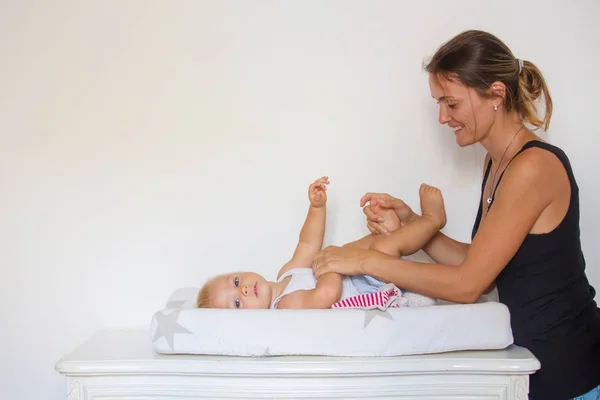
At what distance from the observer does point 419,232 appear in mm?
1840

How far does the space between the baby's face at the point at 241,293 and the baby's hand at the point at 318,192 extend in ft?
0.99

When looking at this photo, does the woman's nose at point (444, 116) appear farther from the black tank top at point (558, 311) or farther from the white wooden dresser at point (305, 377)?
the white wooden dresser at point (305, 377)

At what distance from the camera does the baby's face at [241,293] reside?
69.9 inches

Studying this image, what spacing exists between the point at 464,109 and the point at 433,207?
33cm

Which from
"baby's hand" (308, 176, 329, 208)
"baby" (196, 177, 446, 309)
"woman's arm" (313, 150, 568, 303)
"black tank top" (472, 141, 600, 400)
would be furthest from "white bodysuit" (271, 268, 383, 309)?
"black tank top" (472, 141, 600, 400)

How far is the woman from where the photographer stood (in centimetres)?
158

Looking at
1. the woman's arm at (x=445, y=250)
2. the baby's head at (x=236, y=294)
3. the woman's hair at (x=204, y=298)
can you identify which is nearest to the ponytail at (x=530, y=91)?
the woman's arm at (x=445, y=250)

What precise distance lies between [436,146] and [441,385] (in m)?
0.89

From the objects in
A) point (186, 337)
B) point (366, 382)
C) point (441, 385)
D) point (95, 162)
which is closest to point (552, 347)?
point (441, 385)

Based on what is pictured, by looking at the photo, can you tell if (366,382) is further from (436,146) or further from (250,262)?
(436,146)

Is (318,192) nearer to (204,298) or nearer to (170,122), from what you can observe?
(204,298)

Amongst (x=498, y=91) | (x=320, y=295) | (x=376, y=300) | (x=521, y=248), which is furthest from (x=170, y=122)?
(x=521, y=248)

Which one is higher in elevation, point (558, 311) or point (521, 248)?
point (521, 248)

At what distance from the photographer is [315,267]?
1.77 m
